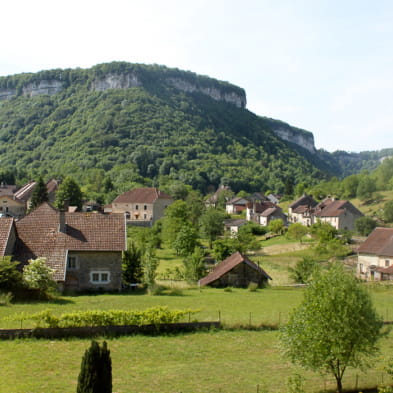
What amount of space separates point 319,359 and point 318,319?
46.3 inches

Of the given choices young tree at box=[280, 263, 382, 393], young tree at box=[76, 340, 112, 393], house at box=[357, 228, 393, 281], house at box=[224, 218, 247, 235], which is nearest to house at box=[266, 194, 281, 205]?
house at box=[224, 218, 247, 235]

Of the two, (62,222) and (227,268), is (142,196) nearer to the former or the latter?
(227,268)

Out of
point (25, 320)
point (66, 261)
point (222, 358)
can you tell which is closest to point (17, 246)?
point (66, 261)

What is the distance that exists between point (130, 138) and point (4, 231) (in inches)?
4930

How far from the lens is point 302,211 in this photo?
93188 mm

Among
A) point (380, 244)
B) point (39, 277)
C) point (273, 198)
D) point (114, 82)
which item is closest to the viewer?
point (39, 277)

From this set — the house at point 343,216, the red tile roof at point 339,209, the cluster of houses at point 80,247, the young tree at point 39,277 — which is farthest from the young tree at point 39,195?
the young tree at point 39,277

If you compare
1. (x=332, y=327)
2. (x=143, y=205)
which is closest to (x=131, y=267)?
(x=332, y=327)

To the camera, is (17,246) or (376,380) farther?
(17,246)

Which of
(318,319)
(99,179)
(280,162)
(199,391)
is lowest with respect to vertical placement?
(199,391)

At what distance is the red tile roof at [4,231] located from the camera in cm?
2944

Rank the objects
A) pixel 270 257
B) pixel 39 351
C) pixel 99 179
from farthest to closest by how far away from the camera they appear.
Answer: pixel 99 179 → pixel 270 257 → pixel 39 351

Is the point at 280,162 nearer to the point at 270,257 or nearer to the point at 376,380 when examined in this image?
the point at 270,257

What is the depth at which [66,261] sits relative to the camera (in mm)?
30516
